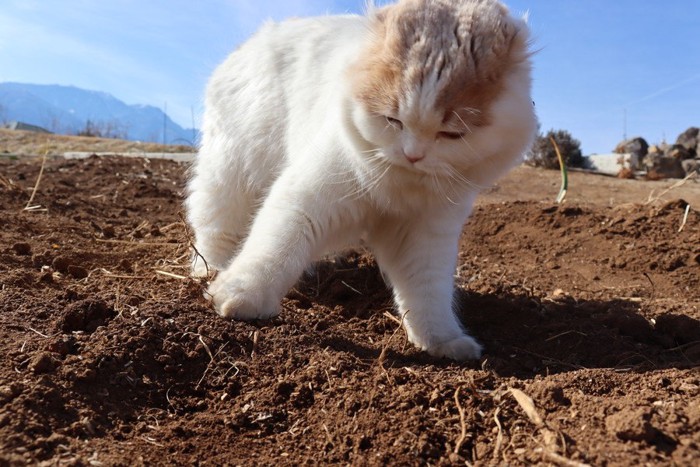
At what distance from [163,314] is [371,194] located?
1.04 m

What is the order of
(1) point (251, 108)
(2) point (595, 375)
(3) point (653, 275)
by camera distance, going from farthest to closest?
1. (3) point (653, 275)
2. (1) point (251, 108)
3. (2) point (595, 375)

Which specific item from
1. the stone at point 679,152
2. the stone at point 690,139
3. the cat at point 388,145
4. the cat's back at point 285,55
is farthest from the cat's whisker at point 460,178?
the stone at point 690,139

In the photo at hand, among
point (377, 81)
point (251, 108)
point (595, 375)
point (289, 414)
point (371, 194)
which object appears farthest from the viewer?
point (251, 108)

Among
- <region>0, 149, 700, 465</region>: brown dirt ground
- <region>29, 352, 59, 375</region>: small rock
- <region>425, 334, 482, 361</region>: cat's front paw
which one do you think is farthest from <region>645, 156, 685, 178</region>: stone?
<region>29, 352, 59, 375</region>: small rock

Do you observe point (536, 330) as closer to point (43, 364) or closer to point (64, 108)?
point (43, 364)

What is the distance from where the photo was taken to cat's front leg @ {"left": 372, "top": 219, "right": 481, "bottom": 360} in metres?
3.00

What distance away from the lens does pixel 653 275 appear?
454 centimetres

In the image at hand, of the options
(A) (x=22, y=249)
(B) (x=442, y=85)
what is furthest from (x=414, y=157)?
(A) (x=22, y=249)

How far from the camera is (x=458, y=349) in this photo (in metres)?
2.90

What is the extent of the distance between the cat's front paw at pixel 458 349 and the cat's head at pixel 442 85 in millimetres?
804

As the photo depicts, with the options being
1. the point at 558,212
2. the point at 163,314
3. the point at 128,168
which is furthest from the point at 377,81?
the point at 128,168

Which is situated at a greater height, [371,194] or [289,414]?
[371,194]

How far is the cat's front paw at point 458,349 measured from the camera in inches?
113

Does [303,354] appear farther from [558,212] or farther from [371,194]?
[558,212]
